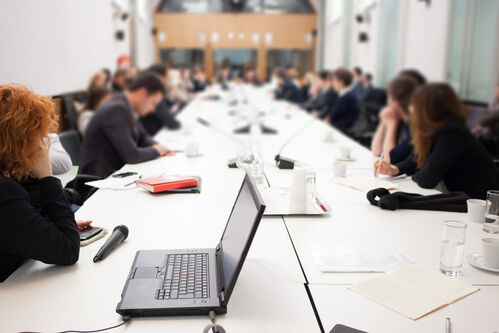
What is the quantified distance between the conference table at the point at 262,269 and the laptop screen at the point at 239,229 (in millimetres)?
94

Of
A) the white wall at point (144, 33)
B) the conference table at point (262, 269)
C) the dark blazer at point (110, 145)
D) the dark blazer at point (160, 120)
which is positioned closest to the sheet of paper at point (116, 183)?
the conference table at point (262, 269)

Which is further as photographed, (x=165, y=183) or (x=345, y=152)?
(x=345, y=152)

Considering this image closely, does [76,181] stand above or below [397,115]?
below

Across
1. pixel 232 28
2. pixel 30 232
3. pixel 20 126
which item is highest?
pixel 232 28

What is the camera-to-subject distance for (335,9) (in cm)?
1299

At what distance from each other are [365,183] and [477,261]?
989 mm

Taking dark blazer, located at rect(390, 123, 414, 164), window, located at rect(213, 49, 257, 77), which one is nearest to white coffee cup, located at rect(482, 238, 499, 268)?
dark blazer, located at rect(390, 123, 414, 164)

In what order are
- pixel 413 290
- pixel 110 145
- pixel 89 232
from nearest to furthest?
pixel 413 290 < pixel 89 232 < pixel 110 145

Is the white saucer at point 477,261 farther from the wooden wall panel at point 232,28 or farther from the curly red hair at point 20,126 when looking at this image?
the wooden wall panel at point 232,28

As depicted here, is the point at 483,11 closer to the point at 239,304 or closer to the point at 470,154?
the point at 470,154

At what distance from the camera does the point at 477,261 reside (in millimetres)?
1427

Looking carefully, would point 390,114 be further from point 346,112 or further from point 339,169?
point 346,112

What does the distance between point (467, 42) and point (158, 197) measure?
5756mm

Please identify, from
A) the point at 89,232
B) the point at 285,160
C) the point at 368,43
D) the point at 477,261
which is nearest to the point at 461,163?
the point at 285,160
